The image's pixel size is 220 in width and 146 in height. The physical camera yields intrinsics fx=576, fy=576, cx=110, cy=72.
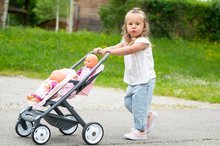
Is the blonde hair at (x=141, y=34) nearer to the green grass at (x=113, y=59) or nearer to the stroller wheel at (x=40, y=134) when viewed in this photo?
the stroller wheel at (x=40, y=134)

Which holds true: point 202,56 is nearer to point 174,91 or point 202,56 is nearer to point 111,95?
point 174,91

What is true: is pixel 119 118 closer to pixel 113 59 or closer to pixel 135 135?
pixel 135 135

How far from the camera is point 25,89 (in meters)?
12.4

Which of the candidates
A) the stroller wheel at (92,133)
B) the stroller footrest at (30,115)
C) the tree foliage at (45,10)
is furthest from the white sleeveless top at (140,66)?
the tree foliage at (45,10)

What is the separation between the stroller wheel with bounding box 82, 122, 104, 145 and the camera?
621 centimetres

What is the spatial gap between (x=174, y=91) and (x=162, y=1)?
456 inches

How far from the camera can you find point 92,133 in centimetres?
627

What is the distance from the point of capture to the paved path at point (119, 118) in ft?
21.7

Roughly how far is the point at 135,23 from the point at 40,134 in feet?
5.39

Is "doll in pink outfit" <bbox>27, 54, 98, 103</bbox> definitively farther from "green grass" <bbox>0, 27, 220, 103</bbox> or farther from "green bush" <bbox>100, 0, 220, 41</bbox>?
"green bush" <bbox>100, 0, 220, 41</bbox>

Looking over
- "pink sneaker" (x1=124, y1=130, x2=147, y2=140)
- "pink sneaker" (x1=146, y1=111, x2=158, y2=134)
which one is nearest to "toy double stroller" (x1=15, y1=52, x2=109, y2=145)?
"pink sneaker" (x1=124, y1=130, x2=147, y2=140)

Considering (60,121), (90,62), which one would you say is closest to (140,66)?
(90,62)

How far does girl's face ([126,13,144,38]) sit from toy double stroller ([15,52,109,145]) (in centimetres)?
45

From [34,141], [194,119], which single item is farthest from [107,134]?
[194,119]
